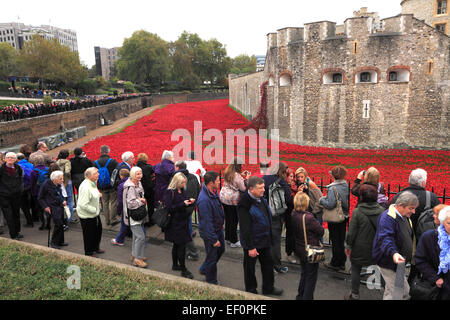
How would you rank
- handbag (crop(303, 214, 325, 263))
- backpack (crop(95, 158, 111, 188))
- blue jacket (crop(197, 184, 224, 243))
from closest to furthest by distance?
handbag (crop(303, 214, 325, 263)), blue jacket (crop(197, 184, 224, 243)), backpack (crop(95, 158, 111, 188))

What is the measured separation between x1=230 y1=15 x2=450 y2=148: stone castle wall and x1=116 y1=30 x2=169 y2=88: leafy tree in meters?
47.4

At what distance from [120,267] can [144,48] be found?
213ft

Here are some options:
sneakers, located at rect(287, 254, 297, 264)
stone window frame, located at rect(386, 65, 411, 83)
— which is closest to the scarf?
sneakers, located at rect(287, 254, 297, 264)

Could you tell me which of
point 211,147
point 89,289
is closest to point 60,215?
point 89,289

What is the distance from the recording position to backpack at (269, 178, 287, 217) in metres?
5.02

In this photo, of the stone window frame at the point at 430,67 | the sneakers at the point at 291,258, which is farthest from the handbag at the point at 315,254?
the stone window frame at the point at 430,67

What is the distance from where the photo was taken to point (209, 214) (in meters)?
4.67

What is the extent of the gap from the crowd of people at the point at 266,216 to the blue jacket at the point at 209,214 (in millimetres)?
15

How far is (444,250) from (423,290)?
53cm

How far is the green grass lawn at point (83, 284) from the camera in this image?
4.04 meters

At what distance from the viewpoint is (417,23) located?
18094mm

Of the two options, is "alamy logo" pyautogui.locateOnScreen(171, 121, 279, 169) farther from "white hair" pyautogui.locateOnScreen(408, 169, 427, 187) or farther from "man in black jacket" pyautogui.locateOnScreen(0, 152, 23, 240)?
"white hair" pyautogui.locateOnScreen(408, 169, 427, 187)
